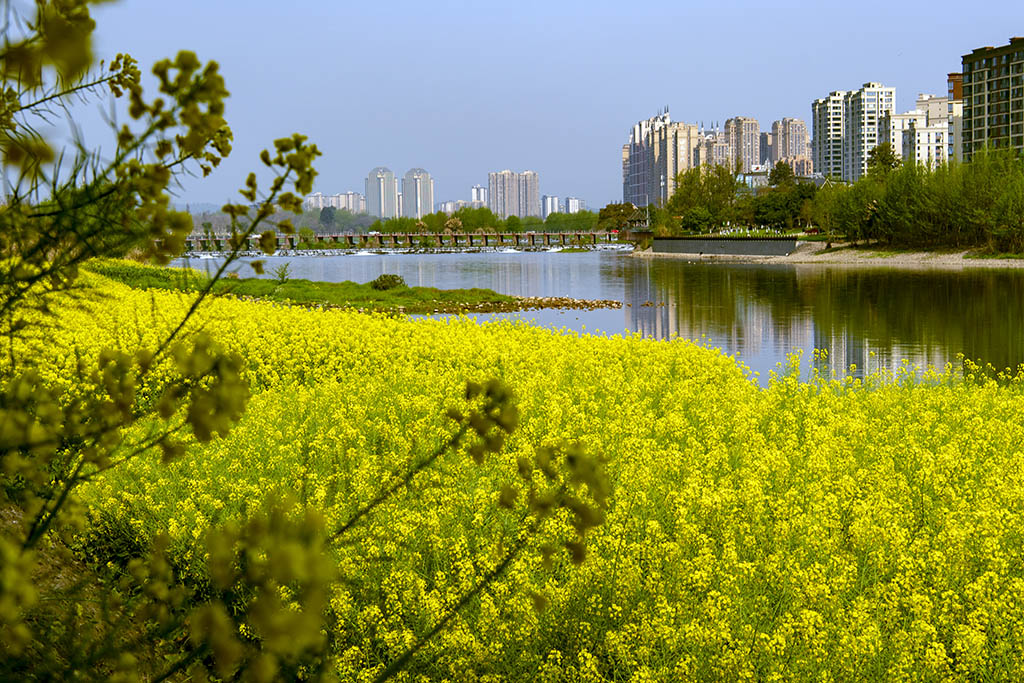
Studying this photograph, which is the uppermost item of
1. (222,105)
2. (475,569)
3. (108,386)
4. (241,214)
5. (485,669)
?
(222,105)

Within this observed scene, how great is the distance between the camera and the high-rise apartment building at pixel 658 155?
144625 mm

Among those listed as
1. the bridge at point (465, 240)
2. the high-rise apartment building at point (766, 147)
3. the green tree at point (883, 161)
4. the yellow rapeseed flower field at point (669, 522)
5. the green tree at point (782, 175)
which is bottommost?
the yellow rapeseed flower field at point (669, 522)

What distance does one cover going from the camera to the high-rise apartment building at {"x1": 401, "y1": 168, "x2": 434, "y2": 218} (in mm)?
157625

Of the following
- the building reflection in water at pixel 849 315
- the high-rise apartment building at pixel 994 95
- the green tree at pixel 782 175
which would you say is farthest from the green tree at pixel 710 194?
the building reflection in water at pixel 849 315

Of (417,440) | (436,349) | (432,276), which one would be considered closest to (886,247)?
(432,276)

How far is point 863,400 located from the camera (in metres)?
6.66

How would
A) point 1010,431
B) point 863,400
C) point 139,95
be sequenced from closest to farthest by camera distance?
point 139,95
point 1010,431
point 863,400

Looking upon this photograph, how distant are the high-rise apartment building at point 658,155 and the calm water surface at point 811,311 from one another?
107 meters

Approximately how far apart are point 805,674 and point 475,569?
120cm

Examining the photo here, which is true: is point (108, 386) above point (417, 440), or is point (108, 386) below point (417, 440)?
above

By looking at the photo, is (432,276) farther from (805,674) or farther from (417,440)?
(805,674)

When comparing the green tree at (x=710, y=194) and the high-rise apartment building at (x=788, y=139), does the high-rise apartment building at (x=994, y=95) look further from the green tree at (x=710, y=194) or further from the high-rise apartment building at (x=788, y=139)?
the high-rise apartment building at (x=788, y=139)

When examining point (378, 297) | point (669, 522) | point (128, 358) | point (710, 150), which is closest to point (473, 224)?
point (710, 150)

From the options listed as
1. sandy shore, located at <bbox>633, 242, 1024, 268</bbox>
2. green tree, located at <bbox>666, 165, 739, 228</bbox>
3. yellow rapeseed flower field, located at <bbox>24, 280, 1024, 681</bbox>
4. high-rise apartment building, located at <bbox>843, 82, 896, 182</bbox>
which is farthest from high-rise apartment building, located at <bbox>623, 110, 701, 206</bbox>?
yellow rapeseed flower field, located at <bbox>24, 280, 1024, 681</bbox>
